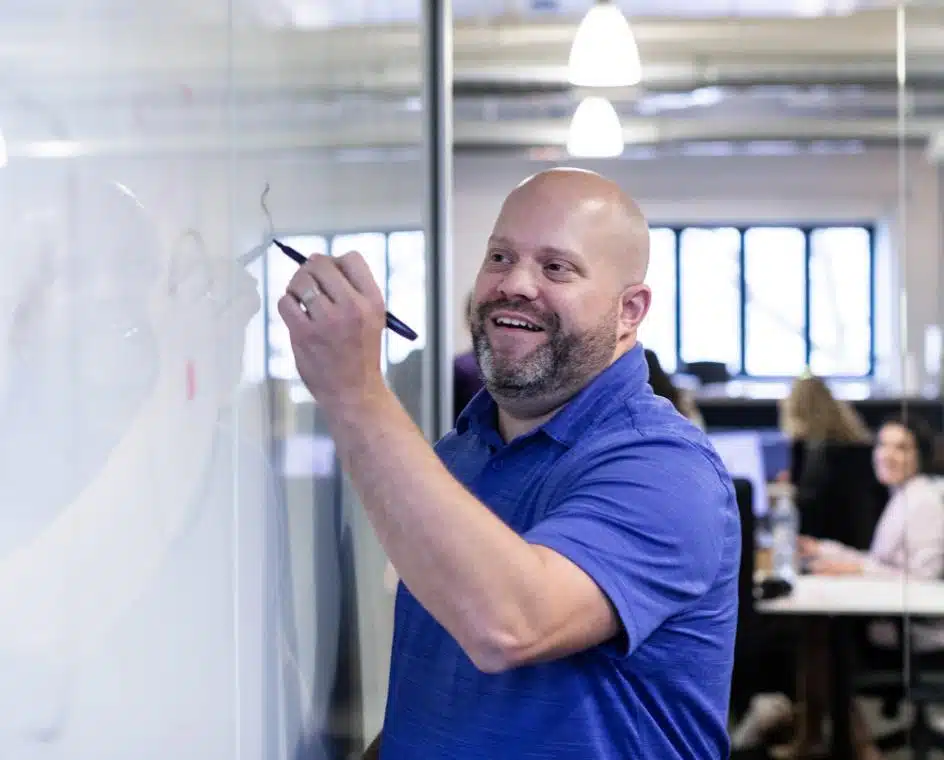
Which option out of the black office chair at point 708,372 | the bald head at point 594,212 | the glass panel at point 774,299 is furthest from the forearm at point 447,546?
the black office chair at point 708,372

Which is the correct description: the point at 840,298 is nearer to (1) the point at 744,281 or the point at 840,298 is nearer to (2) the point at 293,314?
(1) the point at 744,281

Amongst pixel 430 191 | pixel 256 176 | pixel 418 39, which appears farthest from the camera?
pixel 430 191

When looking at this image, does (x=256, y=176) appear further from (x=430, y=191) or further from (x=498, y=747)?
(x=430, y=191)

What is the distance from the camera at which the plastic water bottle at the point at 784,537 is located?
4137 mm

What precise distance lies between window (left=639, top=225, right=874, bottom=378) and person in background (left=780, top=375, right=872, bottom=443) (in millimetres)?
2044

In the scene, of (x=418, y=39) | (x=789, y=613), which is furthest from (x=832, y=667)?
(x=418, y=39)

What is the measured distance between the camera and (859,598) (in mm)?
3783

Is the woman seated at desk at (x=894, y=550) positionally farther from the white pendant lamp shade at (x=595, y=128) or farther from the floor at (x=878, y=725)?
the white pendant lamp shade at (x=595, y=128)

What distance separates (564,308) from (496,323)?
7cm

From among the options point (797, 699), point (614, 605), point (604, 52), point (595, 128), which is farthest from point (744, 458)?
point (614, 605)

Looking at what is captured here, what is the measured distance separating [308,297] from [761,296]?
766 centimetres

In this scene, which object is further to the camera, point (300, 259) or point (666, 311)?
point (666, 311)

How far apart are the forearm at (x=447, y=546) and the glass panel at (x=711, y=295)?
6766 mm

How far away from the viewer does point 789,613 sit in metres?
3.92
